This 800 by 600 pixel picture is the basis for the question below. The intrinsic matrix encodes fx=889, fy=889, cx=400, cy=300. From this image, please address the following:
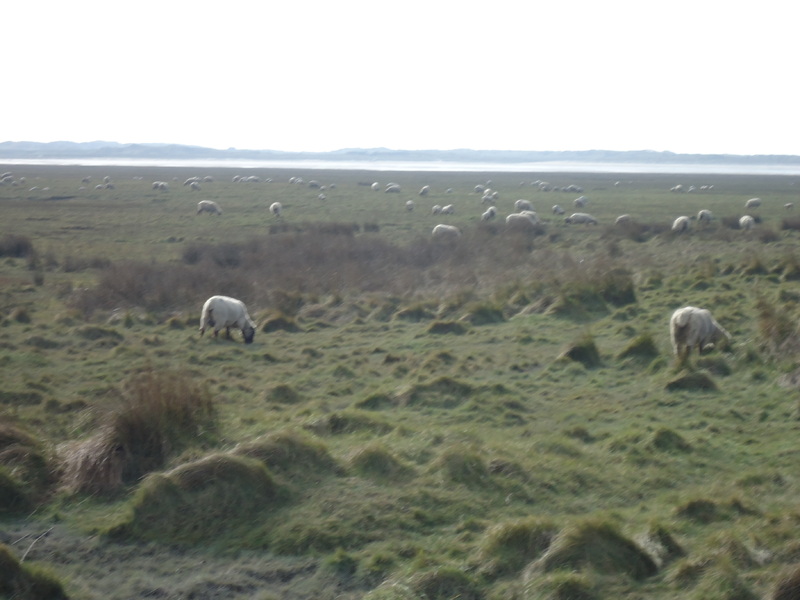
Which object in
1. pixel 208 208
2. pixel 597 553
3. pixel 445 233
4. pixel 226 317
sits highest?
pixel 597 553

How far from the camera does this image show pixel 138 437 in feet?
28.8

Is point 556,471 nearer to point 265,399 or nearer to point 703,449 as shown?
point 703,449

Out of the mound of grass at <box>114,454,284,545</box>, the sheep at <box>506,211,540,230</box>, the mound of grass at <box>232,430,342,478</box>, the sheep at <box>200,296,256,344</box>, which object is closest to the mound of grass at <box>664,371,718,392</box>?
the mound of grass at <box>232,430,342,478</box>

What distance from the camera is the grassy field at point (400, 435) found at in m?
6.65

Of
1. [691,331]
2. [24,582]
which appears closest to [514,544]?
[24,582]

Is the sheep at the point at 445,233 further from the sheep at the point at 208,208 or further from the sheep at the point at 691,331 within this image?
the sheep at the point at 691,331

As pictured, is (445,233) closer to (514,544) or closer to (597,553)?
(514,544)

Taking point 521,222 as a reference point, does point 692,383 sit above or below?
above

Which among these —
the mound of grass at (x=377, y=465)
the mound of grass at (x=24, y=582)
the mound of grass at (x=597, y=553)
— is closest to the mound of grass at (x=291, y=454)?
the mound of grass at (x=377, y=465)

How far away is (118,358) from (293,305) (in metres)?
6.87

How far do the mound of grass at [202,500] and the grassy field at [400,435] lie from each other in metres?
0.02

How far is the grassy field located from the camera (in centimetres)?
665

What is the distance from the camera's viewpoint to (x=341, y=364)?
15.5 metres

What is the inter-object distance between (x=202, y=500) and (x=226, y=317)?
10853 millimetres
